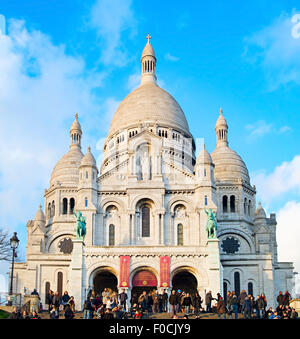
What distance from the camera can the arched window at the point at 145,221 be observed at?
60784 millimetres

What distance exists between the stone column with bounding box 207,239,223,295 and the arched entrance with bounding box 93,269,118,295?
10.1 m

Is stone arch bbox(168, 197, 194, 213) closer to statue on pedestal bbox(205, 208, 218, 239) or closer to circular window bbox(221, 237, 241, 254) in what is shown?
statue on pedestal bbox(205, 208, 218, 239)

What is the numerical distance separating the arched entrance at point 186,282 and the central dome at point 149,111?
2473 centimetres

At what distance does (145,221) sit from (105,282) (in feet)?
24.4

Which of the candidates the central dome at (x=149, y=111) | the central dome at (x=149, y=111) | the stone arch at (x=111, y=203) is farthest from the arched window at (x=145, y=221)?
the central dome at (x=149, y=111)

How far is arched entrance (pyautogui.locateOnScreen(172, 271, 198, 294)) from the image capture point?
192 ft

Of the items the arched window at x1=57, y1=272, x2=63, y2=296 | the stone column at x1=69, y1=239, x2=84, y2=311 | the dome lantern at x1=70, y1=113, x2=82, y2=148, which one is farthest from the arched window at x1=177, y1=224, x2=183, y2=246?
the dome lantern at x1=70, y1=113, x2=82, y2=148

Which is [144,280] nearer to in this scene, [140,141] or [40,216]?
[140,141]

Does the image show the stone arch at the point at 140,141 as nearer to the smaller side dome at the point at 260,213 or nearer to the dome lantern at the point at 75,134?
the dome lantern at the point at 75,134

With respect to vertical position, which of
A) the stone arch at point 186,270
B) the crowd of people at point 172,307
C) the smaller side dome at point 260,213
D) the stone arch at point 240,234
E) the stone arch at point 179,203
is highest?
the smaller side dome at point 260,213

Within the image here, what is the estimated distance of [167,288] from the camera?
2101 inches

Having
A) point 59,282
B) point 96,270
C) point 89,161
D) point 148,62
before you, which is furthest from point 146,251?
point 148,62
